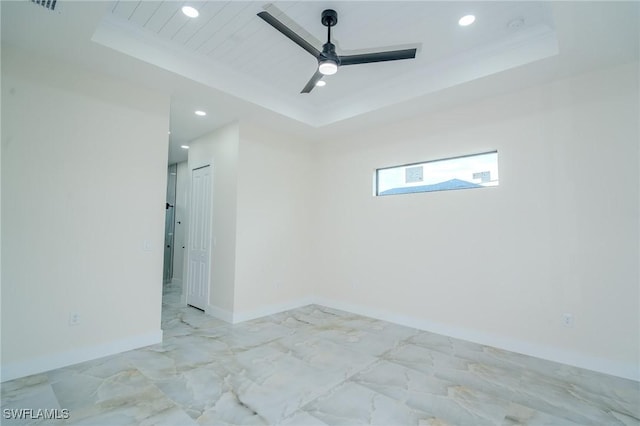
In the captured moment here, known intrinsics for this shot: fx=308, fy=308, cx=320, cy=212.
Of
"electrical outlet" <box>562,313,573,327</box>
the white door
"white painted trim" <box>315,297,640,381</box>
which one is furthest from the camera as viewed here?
the white door

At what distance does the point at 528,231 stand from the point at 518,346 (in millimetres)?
1255

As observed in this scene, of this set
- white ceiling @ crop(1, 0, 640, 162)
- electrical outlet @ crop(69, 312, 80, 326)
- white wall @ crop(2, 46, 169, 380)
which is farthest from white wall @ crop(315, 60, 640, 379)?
electrical outlet @ crop(69, 312, 80, 326)

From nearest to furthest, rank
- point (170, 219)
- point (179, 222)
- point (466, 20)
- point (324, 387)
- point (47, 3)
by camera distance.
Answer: point (47, 3) → point (324, 387) → point (466, 20) → point (179, 222) → point (170, 219)

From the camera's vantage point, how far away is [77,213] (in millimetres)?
3041

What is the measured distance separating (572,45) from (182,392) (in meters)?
4.39

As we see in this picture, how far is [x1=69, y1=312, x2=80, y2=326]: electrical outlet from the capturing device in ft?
9.71

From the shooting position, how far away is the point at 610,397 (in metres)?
2.46

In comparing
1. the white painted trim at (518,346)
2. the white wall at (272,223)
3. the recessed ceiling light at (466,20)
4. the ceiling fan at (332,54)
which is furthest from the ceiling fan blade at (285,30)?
the white painted trim at (518,346)

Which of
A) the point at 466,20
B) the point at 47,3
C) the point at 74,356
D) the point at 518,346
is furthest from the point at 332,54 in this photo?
the point at 74,356

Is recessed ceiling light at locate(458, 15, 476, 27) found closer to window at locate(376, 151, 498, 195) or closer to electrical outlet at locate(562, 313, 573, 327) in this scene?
window at locate(376, 151, 498, 195)

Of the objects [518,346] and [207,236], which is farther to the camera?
[207,236]

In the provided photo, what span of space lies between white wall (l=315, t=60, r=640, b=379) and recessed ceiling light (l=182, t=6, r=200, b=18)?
2.90 m

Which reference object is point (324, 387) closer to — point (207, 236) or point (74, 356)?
point (74, 356)

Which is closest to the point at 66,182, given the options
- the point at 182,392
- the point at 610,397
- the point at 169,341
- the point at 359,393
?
the point at 169,341
